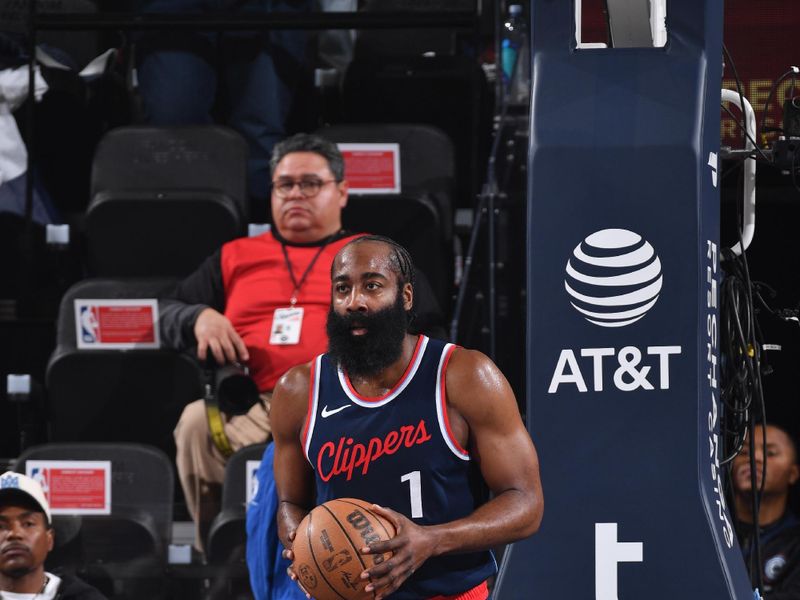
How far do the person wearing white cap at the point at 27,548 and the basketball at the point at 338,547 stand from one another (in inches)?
70.9

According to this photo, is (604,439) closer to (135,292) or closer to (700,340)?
(700,340)

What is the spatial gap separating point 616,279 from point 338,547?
101 centimetres

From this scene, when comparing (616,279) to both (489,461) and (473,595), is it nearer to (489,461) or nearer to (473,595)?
(489,461)

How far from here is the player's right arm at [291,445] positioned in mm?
3223

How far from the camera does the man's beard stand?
3100mm

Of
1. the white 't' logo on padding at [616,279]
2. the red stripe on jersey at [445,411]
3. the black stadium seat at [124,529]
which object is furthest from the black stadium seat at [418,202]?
the red stripe on jersey at [445,411]

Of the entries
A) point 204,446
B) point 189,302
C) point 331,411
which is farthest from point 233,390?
point 331,411


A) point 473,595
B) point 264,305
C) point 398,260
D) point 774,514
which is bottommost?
point 774,514

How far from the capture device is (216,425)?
4719 mm

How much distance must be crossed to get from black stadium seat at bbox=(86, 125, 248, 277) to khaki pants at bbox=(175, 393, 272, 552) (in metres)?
0.95

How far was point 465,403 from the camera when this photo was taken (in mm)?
3062

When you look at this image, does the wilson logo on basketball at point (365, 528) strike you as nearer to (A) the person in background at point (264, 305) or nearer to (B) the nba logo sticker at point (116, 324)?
(A) the person in background at point (264, 305)

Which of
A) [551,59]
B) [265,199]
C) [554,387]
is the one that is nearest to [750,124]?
[551,59]

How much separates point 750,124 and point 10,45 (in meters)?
3.62
